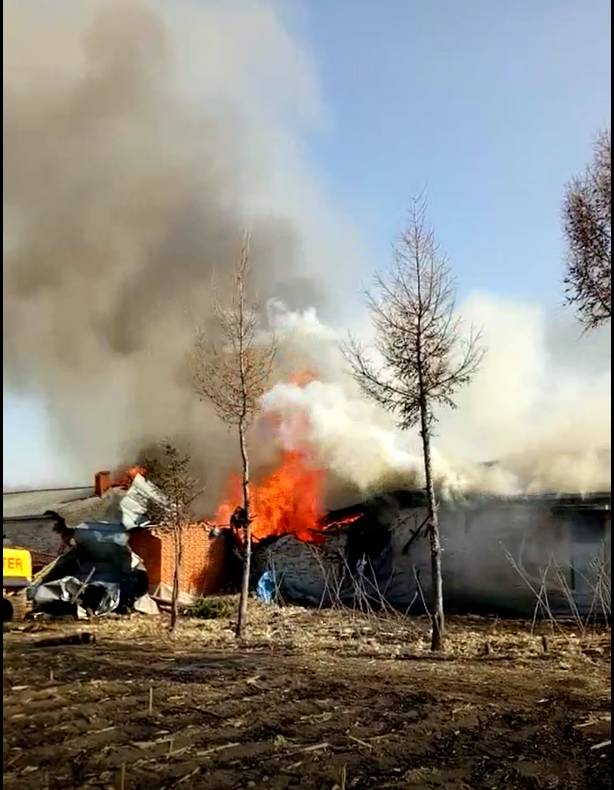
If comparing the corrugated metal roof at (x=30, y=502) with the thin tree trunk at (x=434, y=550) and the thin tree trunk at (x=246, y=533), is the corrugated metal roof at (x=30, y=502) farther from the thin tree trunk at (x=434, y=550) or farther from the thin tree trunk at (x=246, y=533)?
the thin tree trunk at (x=434, y=550)

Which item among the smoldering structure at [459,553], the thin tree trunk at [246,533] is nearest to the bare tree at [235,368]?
the thin tree trunk at [246,533]

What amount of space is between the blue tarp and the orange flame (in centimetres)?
81

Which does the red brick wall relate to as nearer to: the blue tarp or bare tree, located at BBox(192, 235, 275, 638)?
bare tree, located at BBox(192, 235, 275, 638)

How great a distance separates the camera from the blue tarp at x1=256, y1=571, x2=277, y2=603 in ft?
52.6

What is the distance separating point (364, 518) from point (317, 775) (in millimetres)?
15995

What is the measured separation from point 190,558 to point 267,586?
30.6ft

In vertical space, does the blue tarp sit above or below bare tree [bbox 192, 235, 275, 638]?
below

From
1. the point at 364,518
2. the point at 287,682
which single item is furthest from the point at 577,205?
the point at 364,518

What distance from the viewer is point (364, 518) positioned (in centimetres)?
1850

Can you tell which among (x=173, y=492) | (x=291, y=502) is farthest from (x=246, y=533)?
(x=291, y=502)

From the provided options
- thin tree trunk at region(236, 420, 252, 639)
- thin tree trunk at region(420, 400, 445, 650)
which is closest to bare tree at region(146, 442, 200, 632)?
thin tree trunk at region(236, 420, 252, 639)

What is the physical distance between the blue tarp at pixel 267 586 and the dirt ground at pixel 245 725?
1207 cm

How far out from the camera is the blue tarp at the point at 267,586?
52.6 ft

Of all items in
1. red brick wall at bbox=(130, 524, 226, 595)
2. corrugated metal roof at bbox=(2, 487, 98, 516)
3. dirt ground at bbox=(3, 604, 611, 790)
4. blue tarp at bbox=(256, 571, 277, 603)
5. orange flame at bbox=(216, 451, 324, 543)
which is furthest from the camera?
orange flame at bbox=(216, 451, 324, 543)
